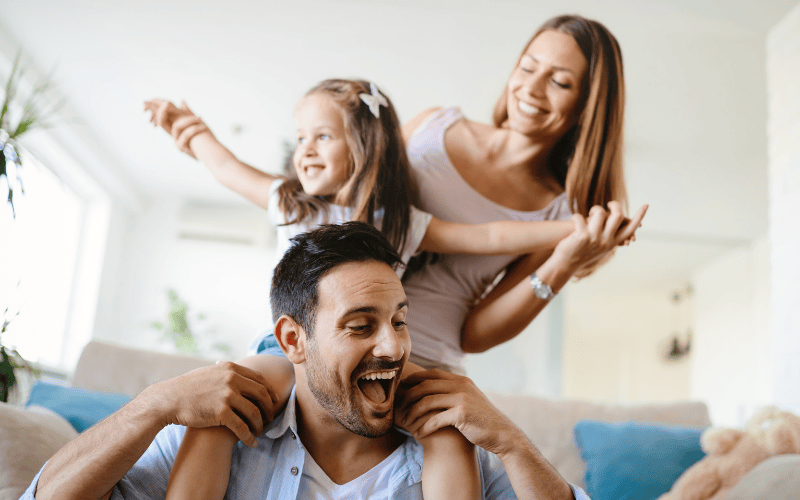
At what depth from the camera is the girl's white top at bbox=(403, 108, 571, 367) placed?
158 cm

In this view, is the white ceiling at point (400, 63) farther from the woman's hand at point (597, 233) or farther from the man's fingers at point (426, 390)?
the man's fingers at point (426, 390)

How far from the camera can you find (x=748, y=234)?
628 cm

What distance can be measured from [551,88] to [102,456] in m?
1.21

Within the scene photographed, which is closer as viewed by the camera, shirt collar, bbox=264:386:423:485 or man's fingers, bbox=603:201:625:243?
shirt collar, bbox=264:386:423:485

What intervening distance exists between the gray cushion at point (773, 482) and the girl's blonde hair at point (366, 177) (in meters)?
0.85

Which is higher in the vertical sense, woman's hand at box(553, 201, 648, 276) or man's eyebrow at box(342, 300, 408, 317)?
woman's hand at box(553, 201, 648, 276)

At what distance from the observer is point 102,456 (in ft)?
3.43

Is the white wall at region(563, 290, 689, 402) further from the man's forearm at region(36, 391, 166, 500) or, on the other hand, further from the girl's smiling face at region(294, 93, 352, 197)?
the man's forearm at region(36, 391, 166, 500)

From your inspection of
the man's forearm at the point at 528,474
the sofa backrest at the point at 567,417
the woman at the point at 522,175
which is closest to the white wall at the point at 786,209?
the sofa backrest at the point at 567,417

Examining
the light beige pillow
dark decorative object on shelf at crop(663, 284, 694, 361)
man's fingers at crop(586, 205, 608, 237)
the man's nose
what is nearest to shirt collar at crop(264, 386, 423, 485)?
the man's nose

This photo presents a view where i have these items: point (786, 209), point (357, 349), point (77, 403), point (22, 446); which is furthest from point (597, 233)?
point (786, 209)

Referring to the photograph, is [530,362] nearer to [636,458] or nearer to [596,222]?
[636,458]

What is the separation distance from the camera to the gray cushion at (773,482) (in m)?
1.24

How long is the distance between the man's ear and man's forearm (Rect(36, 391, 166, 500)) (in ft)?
0.84
